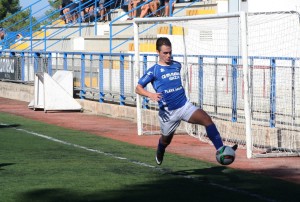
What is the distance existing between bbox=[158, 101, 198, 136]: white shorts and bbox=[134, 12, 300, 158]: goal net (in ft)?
9.15

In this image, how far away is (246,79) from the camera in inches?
577

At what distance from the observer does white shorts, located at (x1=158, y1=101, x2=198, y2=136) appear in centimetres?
1193

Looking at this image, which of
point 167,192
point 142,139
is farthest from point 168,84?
point 142,139

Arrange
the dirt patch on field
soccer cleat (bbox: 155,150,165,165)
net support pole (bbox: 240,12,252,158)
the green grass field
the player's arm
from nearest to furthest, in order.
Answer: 1. the green grass field
2. the player's arm
3. soccer cleat (bbox: 155,150,165,165)
4. the dirt patch on field
5. net support pole (bbox: 240,12,252,158)

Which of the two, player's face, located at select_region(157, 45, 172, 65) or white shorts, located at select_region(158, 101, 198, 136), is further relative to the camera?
white shorts, located at select_region(158, 101, 198, 136)

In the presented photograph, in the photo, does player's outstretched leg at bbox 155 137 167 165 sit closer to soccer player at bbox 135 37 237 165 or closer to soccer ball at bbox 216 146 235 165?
soccer player at bbox 135 37 237 165

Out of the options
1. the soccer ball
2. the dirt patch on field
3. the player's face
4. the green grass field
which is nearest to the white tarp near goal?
the dirt patch on field

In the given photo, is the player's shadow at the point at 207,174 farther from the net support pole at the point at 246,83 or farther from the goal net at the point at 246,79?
the goal net at the point at 246,79

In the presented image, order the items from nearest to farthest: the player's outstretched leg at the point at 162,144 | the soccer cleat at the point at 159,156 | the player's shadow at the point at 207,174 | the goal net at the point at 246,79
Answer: the player's shadow at the point at 207,174 < the player's outstretched leg at the point at 162,144 < the soccer cleat at the point at 159,156 < the goal net at the point at 246,79

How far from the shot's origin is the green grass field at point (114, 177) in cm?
1043

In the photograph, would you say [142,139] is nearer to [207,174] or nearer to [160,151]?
[160,151]

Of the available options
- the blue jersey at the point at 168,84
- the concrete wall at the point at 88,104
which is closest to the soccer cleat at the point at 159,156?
the blue jersey at the point at 168,84

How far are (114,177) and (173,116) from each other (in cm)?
118

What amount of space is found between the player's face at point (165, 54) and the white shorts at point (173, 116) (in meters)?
0.65
